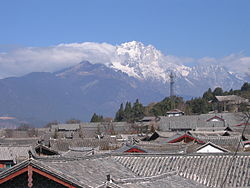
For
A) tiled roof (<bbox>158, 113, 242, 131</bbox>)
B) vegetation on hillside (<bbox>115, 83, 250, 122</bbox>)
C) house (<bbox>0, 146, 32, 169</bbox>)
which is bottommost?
house (<bbox>0, 146, 32, 169</bbox>)

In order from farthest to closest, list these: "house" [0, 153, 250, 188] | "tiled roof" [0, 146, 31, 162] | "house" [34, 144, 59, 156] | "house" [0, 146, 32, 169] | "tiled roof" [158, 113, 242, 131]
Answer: "tiled roof" [158, 113, 242, 131] → "tiled roof" [0, 146, 31, 162] → "house" [0, 146, 32, 169] → "house" [34, 144, 59, 156] → "house" [0, 153, 250, 188]

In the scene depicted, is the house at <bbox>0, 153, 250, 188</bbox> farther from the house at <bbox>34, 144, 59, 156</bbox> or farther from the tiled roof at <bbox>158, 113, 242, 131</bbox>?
the tiled roof at <bbox>158, 113, 242, 131</bbox>

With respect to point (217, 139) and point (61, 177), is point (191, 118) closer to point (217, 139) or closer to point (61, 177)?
point (217, 139)

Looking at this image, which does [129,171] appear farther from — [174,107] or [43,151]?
[174,107]

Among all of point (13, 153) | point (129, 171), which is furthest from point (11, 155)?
point (129, 171)

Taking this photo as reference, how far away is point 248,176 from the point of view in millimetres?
17359

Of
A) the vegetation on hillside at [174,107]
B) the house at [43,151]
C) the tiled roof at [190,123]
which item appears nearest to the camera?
the house at [43,151]

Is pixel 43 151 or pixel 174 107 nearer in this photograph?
pixel 43 151

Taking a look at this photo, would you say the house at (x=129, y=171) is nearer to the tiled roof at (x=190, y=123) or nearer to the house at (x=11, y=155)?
the house at (x=11, y=155)

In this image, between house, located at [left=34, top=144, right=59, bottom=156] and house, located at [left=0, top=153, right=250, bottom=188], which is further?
house, located at [left=34, top=144, right=59, bottom=156]

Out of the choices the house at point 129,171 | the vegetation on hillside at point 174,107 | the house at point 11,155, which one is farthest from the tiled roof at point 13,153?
the vegetation on hillside at point 174,107

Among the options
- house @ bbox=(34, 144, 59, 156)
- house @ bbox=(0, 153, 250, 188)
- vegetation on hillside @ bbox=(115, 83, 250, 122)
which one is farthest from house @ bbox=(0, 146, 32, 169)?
vegetation on hillside @ bbox=(115, 83, 250, 122)

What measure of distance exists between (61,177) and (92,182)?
44.8 inches

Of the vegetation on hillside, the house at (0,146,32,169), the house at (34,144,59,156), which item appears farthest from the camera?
the vegetation on hillside
